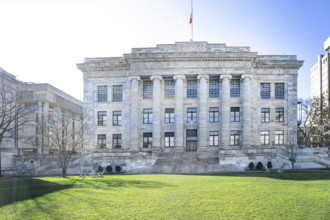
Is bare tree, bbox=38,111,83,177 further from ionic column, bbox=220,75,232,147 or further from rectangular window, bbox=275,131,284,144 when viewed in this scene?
rectangular window, bbox=275,131,284,144

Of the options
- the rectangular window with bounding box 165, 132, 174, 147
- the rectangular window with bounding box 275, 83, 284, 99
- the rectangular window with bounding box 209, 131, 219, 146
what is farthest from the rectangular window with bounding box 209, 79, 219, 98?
the rectangular window with bounding box 275, 83, 284, 99

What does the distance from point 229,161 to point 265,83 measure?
61.4 feet

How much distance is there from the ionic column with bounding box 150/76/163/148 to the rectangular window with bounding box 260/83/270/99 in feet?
59.9

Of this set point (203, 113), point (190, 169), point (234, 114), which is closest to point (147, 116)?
point (203, 113)

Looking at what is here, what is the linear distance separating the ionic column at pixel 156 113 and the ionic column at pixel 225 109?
1059 cm

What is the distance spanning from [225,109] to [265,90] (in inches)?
361

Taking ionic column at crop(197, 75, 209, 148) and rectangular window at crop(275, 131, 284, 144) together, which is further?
rectangular window at crop(275, 131, 284, 144)

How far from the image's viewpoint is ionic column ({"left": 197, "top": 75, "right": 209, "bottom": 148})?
40.9 meters

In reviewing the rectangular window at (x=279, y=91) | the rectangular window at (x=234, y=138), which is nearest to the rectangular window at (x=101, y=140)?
the rectangular window at (x=234, y=138)

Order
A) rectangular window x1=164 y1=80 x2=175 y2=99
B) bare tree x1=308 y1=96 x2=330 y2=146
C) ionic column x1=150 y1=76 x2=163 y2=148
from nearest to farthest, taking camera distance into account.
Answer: bare tree x1=308 y1=96 x2=330 y2=146 < ionic column x1=150 y1=76 x2=163 y2=148 < rectangular window x1=164 y1=80 x2=175 y2=99

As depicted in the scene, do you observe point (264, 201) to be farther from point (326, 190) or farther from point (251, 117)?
point (251, 117)

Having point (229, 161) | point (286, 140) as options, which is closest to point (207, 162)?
point (229, 161)

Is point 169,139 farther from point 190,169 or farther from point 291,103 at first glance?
point 291,103

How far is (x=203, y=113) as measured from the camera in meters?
41.3
